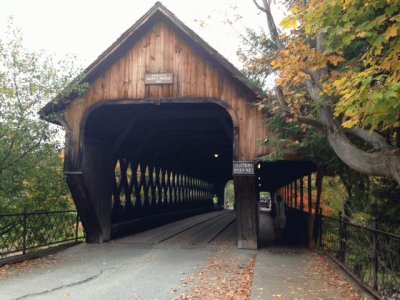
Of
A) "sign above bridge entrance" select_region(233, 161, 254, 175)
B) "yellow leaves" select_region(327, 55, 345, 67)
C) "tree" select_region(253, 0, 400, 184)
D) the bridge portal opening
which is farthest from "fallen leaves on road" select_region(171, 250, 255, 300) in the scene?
"yellow leaves" select_region(327, 55, 345, 67)

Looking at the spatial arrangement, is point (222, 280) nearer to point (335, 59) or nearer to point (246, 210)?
point (246, 210)

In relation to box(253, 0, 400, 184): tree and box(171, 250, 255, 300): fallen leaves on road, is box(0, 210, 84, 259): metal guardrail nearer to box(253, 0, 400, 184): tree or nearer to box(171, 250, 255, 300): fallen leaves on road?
box(171, 250, 255, 300): fallen leaves on road

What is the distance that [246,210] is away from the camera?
12.3 meters

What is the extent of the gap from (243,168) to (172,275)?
4.12m

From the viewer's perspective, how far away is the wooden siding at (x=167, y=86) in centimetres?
1200

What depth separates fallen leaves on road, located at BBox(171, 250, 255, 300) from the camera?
728 centimetres

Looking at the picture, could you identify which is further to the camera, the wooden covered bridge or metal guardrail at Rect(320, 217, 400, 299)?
the wooden covered bridge

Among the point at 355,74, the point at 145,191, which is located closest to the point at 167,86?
the point at 355,74

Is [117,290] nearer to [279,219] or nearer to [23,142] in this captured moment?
[23,142]

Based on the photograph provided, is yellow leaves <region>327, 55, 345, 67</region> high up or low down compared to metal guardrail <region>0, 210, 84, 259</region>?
up

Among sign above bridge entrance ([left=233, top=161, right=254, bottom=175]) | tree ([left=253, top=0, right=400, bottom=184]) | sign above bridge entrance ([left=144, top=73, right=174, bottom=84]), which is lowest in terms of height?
sign above bridge entrance ([left=233, top=161, right=254, bottom=175])

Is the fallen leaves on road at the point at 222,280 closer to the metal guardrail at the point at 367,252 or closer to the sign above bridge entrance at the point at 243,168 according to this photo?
the metal guardrail at the point at 367,252

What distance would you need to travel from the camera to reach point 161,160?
72.7ft

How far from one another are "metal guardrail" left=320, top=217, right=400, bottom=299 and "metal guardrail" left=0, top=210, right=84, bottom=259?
8.23 meters
